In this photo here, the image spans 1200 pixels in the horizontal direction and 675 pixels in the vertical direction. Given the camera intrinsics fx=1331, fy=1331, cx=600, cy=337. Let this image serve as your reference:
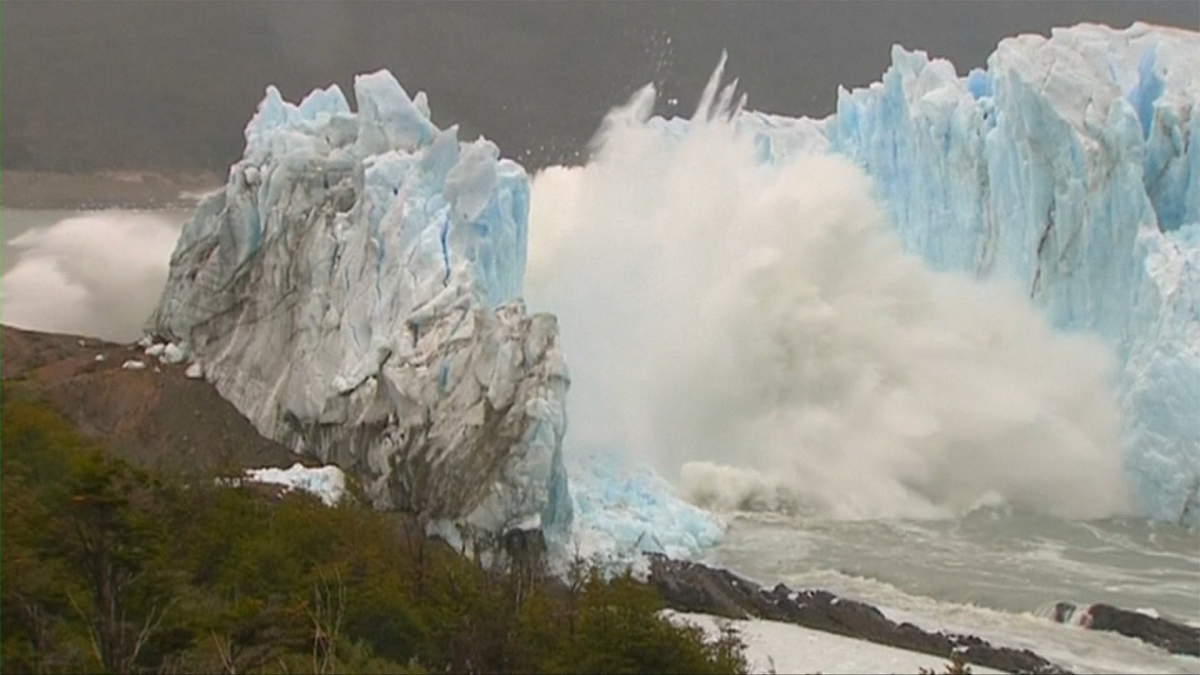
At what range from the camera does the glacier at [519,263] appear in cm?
2486

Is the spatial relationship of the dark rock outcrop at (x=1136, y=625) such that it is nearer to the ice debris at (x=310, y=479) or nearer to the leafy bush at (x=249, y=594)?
the leafy bush at (x=249, y=594)

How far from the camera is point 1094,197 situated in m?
30.7

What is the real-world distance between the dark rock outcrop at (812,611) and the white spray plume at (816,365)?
7.66 meters

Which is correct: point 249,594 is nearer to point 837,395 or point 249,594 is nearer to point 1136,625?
point 1136,625

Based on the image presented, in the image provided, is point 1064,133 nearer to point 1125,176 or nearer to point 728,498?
point 1125,176

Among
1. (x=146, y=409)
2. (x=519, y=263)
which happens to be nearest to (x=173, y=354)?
(x=146, y=409)

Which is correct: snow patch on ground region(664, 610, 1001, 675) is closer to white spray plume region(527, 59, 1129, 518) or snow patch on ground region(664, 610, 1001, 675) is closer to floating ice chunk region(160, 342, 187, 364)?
white spray plume region(527, 59, 1129, 518)

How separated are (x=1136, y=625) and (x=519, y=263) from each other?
15.4 m

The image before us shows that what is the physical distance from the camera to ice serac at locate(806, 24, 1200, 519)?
28.5m

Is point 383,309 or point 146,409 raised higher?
point 383,309

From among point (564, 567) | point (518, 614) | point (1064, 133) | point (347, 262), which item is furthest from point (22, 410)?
point (1064, 133)

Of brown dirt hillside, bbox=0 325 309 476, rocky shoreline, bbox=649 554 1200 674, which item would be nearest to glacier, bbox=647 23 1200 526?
rocky shoreline, bbox=649 554 1200 674

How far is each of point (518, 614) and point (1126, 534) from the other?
16.5m

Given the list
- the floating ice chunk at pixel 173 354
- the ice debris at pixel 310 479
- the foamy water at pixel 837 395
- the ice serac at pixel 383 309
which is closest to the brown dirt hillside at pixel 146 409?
the floating ice chunk at pixel 173 354
